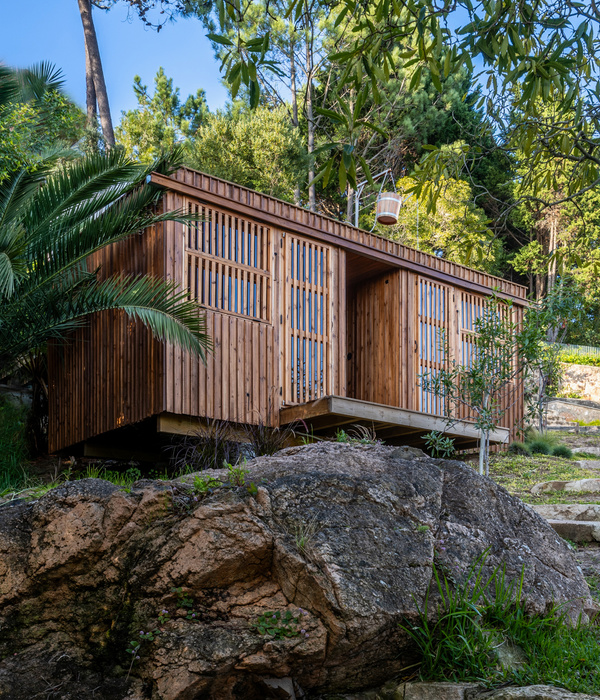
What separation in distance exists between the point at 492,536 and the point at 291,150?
678 inches

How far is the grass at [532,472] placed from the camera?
10.3 m

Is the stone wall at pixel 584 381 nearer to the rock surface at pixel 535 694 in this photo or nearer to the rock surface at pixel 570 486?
the rock surface at pixel 570 486

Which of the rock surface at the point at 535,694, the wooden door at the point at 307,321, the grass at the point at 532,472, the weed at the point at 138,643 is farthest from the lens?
the wooden door at the point at 307,321

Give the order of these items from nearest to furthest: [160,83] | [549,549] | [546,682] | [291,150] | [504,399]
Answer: [546,682]
[549,549]
[504,399]
[291,150]
[160,83]

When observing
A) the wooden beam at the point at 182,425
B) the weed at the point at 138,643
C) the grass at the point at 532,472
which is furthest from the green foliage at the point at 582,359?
the weed at the point at 138,643

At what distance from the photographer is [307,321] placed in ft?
36.4

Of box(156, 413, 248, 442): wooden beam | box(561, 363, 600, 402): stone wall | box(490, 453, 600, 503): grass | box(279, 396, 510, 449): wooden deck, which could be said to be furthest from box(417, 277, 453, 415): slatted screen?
box(561, 363, 600, 402): stone wall

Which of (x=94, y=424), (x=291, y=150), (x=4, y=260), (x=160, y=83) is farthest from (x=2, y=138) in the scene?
(x=160, y=83)

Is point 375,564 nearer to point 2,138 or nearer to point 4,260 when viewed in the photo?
point 4,260

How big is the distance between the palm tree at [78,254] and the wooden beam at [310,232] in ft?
0.89

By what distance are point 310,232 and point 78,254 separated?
325 cm

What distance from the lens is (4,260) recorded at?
27.4ft

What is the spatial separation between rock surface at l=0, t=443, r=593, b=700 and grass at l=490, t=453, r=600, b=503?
19.7 feet

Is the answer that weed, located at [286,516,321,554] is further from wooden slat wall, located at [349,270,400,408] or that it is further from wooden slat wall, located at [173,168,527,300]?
wooden slat wall, located at [349,270,400,408]
